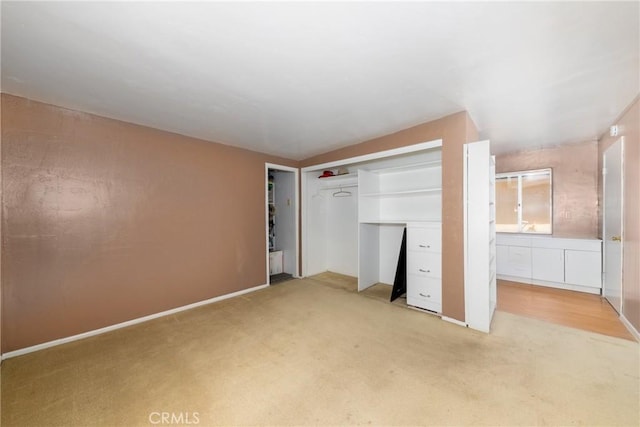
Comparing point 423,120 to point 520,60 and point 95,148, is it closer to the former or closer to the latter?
point 520,60

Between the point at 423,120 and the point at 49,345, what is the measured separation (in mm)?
4660

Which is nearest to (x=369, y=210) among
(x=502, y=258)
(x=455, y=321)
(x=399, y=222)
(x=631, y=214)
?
(x=399, y=222)

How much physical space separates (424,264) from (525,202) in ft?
10.2

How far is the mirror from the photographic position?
423 cm

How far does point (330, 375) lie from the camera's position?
180cm

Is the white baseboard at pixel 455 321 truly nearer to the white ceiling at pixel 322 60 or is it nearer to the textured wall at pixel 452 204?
the textured wall at pixel 452 204

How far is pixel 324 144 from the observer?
3727 millimetres

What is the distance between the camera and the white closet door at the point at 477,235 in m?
2.43

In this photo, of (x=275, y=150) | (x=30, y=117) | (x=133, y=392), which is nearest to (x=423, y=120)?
(x=275, y=150)

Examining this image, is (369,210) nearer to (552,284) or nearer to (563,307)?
(563,307)

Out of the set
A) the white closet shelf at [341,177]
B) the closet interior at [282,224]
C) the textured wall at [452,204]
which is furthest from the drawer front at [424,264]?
the closet interior at [282,224]

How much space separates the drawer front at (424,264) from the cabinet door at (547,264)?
248 cm

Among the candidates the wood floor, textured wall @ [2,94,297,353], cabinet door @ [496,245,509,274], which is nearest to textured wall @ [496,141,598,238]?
cabinet door @ [496,245,509,274]

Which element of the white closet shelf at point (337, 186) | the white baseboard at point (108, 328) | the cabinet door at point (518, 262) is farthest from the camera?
the white closet shelf at point (337, 186)
